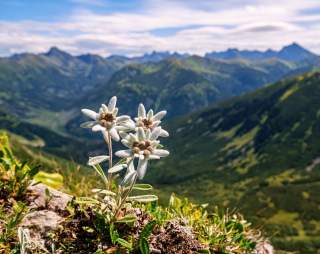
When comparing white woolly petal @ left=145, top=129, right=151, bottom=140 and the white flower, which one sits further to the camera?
the white flower

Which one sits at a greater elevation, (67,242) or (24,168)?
(24,168)

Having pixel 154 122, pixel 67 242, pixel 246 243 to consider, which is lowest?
pixel 246 243

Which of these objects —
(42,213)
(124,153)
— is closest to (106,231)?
(42,213)

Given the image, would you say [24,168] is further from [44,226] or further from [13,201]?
[44,226]

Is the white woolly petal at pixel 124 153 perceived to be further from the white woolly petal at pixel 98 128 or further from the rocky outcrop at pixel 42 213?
the rocky outcrop at pixel 42 213

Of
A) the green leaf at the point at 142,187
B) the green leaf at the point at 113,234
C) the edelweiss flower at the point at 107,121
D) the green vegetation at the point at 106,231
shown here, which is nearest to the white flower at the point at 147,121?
the edelweiss flower at the point at 107,121

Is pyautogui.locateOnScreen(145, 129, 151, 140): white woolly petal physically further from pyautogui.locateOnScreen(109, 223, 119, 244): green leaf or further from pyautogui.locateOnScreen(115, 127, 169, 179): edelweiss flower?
pyautogui.locateOnScreen(109, 223, 119, 244): green leaf

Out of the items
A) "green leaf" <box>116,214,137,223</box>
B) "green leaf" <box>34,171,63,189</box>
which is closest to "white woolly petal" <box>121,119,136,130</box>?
"green leaf" <box>116,214,137,223</box>

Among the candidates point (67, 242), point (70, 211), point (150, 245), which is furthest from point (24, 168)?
point (150, 245)
